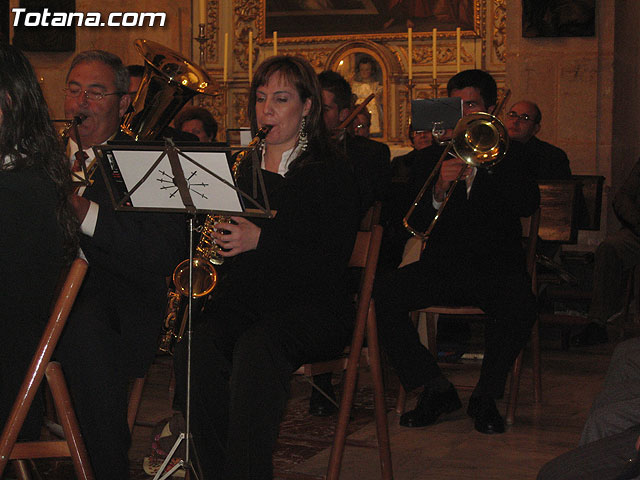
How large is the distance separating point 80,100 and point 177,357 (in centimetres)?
112

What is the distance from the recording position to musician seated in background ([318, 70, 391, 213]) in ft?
15.7

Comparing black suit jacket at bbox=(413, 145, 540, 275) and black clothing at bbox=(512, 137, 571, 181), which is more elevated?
black clothing at bbox=(512, 137, 571, 181)

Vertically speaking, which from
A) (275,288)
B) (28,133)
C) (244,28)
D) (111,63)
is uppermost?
(244,28)

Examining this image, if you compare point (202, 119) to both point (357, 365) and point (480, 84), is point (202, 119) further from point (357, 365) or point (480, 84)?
point (357, 365)

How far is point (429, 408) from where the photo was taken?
3846 millimetres

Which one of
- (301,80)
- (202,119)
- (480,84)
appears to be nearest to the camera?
(301,80)

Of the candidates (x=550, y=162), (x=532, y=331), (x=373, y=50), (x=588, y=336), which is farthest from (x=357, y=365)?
(x=373, y=50)

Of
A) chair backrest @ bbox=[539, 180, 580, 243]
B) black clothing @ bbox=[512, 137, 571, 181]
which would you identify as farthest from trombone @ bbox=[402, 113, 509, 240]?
black clothing @ bbox=[512, 137, 571, 181]

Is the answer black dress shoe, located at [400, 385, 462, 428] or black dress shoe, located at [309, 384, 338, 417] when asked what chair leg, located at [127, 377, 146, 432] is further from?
black dress shoe, located at [400, 385, 462, 428]

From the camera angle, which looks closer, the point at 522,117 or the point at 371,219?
the point at 371,219

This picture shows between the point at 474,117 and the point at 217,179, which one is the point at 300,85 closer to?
the point at 217,179

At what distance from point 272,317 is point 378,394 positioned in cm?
43

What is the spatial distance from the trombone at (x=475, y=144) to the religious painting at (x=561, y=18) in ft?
14.5

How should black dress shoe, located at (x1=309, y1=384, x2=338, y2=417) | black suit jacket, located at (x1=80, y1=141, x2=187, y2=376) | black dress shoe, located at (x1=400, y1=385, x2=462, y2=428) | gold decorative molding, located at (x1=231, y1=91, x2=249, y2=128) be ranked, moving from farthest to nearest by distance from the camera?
gold decorative molding, located at (x1=231, y1=91, x2=249, y2=128) → black dress shoe, located at (x1=309, y1=384, x2=338, y2=417) → black dress shoe, located at (x1=400, y1=385, x2=462, y2=428) → black suit jacket, located at (x1=80, y1=141, x2=187, y2=376)
